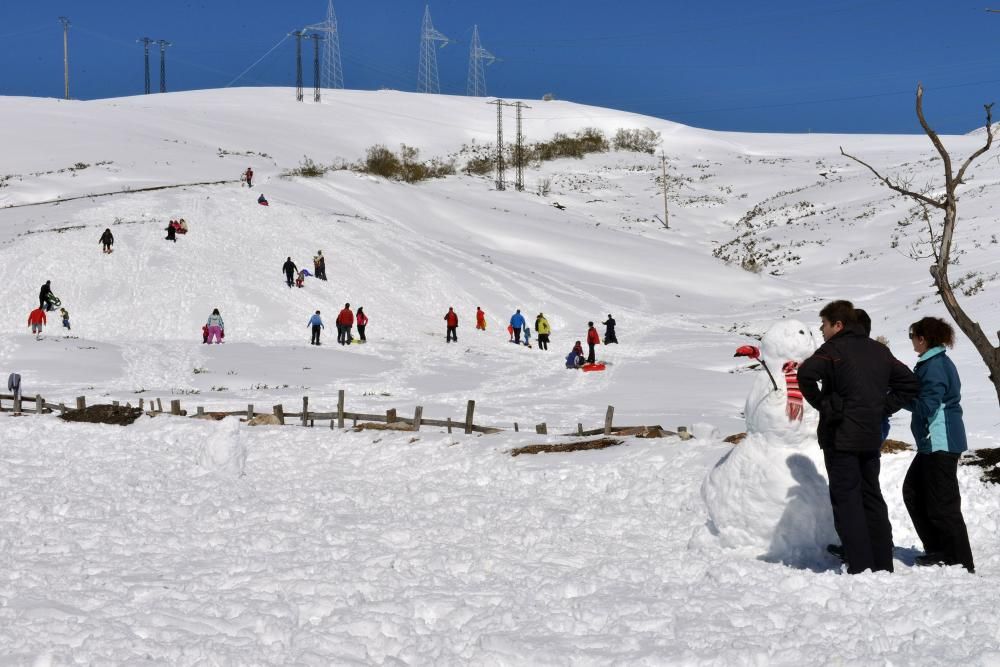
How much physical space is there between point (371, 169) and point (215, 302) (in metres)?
37.2

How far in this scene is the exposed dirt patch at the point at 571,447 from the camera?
41.3 feet

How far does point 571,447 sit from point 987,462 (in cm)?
543

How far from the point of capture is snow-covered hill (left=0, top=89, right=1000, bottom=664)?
5.96 m

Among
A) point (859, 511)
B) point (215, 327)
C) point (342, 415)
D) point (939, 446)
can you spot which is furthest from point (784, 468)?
point (215, 327)

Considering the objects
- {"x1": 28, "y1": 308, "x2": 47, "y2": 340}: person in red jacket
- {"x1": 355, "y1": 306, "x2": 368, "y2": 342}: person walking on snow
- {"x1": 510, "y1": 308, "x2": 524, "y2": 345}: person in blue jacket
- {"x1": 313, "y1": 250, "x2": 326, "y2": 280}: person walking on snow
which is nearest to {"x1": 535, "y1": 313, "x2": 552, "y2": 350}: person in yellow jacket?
{"x1": 510, "y1": 308, "x2": 524, "y2": 345}: person in blue jacket

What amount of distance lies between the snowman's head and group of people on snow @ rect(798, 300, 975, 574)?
0.30m

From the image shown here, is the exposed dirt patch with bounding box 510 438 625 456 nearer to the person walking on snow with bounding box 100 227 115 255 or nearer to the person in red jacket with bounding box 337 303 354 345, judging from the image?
the person in red jacket with bounding box 337 303 354 345

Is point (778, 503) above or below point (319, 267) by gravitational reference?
below

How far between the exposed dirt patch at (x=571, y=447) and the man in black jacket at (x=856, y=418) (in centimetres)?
589

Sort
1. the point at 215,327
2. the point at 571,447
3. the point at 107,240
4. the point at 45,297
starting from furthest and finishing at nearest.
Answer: the point at 107,240, the point at 45,297, the point at 215,327, the point at 571,447

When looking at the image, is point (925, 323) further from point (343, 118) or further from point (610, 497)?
point (343, 118)

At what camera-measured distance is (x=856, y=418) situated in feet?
21.5

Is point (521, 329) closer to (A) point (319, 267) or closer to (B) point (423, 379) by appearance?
(B) point (423, 379)

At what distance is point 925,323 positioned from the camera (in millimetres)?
6961
